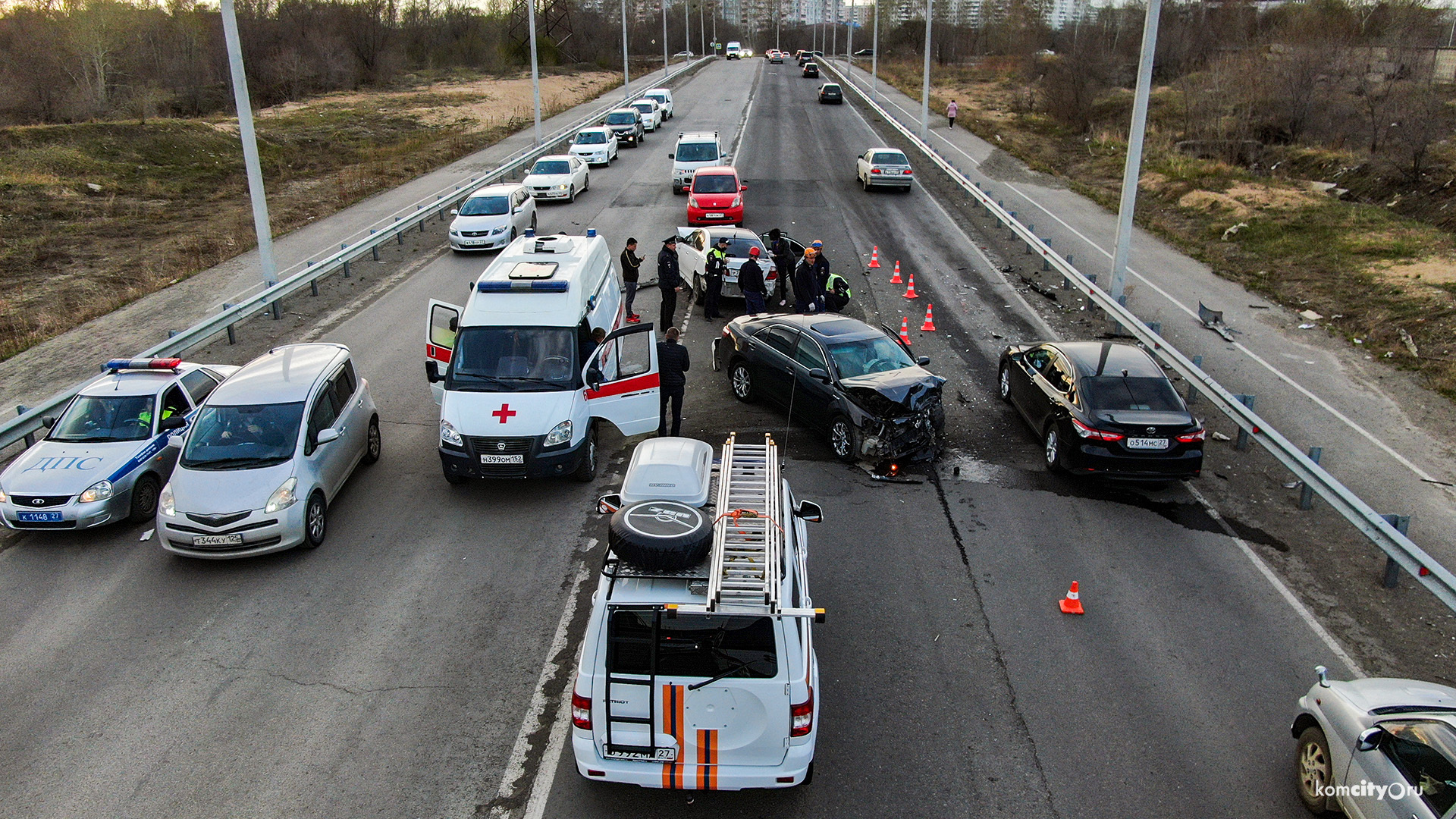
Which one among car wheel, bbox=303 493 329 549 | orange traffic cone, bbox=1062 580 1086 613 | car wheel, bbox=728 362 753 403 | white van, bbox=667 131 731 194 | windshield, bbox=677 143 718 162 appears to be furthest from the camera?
windshield, bbox=677 143 718 162

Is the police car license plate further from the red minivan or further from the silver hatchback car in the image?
the red minivan

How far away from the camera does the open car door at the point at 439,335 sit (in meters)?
12.3

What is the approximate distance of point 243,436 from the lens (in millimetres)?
10141

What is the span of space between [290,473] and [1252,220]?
2440 centimetres

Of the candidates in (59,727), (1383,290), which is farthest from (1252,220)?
(59,727)

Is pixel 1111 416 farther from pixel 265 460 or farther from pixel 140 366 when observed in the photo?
pixel 140 366

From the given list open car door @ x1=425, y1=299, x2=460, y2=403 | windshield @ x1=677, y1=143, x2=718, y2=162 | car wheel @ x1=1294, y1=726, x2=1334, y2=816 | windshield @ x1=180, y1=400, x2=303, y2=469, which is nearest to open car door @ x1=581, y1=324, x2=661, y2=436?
open car door @ x1=425, y1=299, x2=460, y2=403

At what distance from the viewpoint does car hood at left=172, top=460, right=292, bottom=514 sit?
30.8 feet

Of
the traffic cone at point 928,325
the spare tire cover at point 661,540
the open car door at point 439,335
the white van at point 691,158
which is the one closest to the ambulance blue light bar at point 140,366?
the open car door at point 439,335

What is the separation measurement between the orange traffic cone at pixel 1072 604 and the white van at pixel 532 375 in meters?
5.44

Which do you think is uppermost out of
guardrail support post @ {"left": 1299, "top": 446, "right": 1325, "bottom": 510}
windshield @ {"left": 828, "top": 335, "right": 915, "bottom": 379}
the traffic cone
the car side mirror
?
windshield @ {"left": 828, "top": 335, "right": 915, "bottom": 379}

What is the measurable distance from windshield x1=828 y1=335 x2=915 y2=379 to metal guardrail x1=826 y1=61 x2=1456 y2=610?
14.2ft

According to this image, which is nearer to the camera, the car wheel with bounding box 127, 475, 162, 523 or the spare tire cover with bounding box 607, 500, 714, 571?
the spare tire cover with bounding box 607, 500, 714, 571

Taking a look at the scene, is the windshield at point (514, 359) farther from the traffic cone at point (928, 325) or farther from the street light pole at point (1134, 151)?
the street light pole at point (1134, 151)
